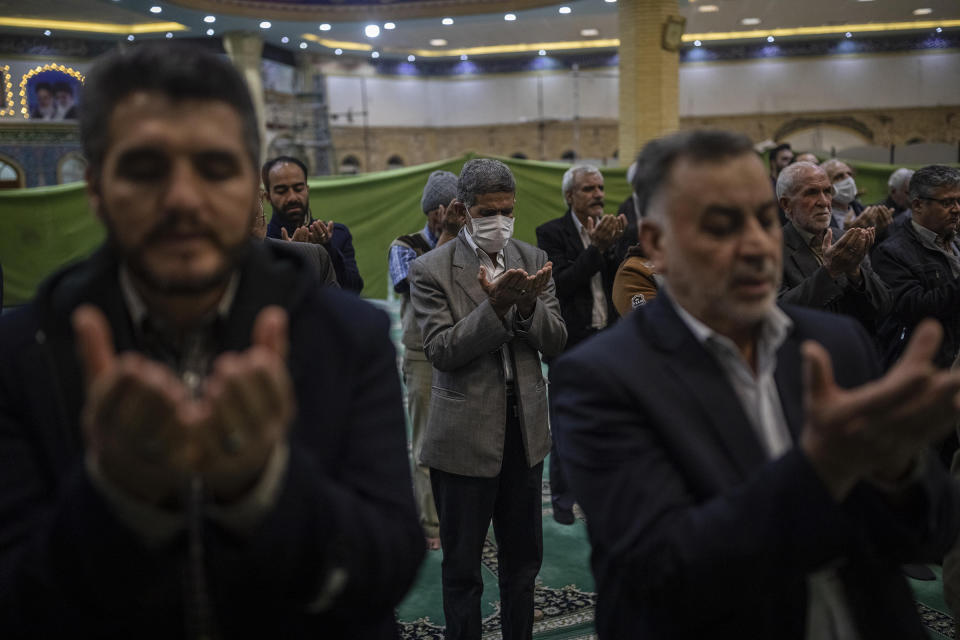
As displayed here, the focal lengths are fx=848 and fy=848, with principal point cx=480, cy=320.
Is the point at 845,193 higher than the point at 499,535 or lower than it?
higher

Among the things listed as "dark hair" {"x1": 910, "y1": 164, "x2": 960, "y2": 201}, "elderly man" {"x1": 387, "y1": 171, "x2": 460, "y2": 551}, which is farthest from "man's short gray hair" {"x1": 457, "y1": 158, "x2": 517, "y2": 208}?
"dark hair" {"x1": 910, "y1": 164, "x2": 960, "y2": 201}

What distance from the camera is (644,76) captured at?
12.0 metres

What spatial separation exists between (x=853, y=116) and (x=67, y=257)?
20653 millimetres

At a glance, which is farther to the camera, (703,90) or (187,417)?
(703,90)

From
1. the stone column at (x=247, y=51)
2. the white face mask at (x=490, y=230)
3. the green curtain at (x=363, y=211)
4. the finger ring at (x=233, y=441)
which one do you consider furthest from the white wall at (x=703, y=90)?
the finger ring at (x=233, y=441)

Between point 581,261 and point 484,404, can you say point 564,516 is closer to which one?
point 581,261

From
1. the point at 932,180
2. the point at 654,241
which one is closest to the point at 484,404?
the point at 654,241

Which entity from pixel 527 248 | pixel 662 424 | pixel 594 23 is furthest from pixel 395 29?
pixel 662 424

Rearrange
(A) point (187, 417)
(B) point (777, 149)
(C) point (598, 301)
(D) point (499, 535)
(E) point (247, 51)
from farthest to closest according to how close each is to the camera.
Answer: (E) point (247, 51)
(B) point (777, 149)
(C) point (598, 301)
(D) point (499, 535)
(A) point (187, 417)

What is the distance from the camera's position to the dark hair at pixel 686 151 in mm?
1363

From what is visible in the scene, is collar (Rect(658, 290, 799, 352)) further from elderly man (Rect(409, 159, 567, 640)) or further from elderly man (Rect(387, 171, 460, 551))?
elderly man (Rect(387, 171, 460, 551))

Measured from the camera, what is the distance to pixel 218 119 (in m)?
1.10

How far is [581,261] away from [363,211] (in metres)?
3.71

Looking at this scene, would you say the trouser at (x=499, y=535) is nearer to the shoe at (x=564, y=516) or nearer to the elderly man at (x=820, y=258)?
the elderly man at (x=820, y=258)
